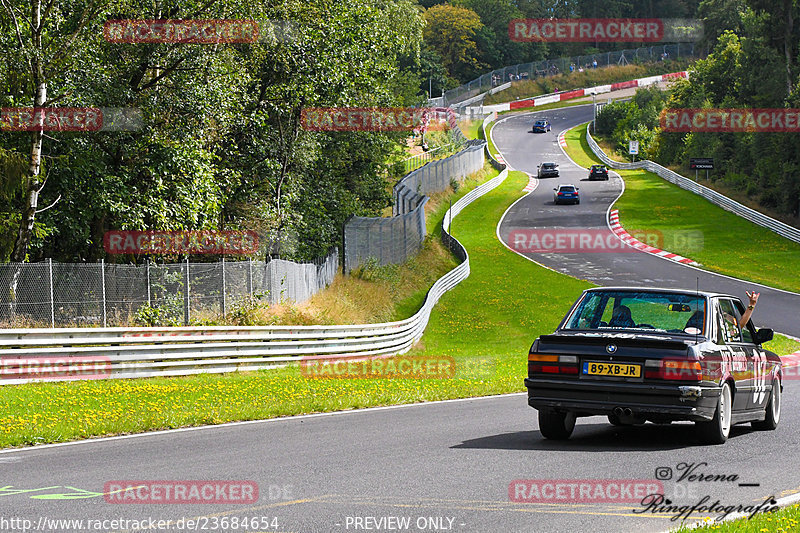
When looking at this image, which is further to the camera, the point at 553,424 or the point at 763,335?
the point at 763,335

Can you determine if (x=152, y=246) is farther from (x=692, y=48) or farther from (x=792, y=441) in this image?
(x=692, y=48)

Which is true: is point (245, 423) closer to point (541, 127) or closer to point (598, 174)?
point (598, 174)

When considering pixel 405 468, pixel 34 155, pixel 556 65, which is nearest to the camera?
pixel 405 468

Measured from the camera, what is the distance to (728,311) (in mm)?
11328

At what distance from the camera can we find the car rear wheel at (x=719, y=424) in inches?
393

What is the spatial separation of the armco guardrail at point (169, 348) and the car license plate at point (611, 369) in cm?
1120

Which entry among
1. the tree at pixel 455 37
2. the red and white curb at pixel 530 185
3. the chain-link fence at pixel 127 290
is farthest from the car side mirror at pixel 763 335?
the tree at pixel 455 37

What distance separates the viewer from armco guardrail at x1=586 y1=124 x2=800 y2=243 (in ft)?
178

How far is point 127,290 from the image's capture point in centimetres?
2077

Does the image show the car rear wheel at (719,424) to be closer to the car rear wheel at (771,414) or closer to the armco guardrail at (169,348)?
the car rear wheel at (771,414)

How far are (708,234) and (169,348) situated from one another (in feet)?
138

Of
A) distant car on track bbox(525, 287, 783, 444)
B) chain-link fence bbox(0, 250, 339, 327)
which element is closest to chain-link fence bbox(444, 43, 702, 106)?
chain-link fence bbox(0, 250, 339, 327)

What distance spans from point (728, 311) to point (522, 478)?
14.8 ft

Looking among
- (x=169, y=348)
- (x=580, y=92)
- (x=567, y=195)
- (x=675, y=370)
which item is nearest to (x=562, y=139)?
(x=580, y=92)
